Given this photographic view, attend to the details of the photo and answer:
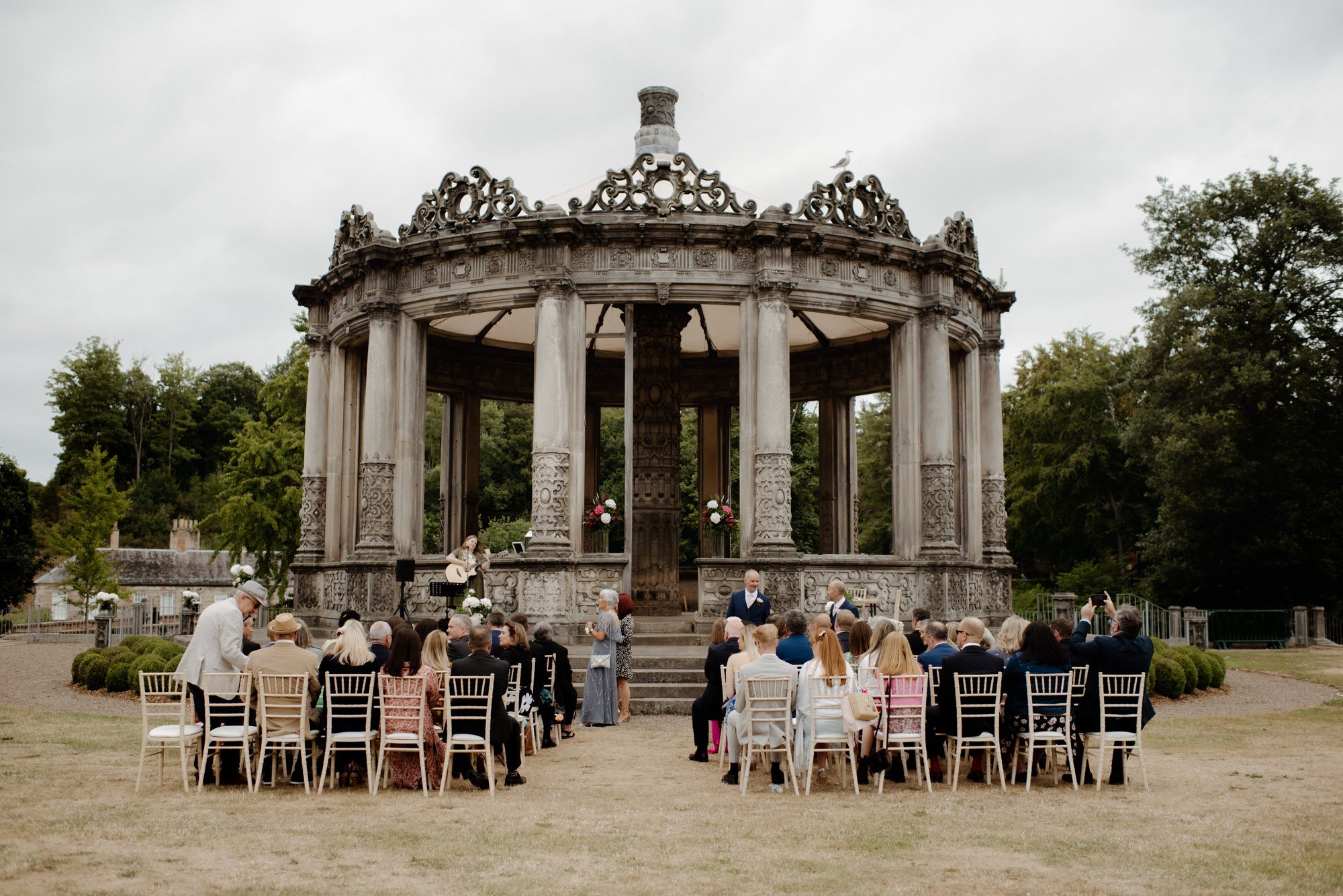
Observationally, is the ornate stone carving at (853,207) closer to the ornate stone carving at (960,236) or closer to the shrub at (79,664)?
the ornate stone carving at (960,236)

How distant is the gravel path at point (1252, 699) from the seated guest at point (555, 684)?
8.21m

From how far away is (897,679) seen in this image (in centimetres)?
1030

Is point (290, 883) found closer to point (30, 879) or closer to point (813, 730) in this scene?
point (30, 879)

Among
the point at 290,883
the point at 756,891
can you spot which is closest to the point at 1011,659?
the point at 756,891

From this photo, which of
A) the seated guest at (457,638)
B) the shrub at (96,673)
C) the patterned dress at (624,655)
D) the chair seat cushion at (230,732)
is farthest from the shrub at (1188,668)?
the shrub at (96,673)

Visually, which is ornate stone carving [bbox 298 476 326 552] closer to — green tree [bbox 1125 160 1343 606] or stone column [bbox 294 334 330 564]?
stone column [bbox 294 334 330 564]

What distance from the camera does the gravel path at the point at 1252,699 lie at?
16.8 meters

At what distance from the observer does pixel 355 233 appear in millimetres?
22625

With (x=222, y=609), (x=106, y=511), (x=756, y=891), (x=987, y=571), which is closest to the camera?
(x=756, y=891)

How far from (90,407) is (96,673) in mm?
57009

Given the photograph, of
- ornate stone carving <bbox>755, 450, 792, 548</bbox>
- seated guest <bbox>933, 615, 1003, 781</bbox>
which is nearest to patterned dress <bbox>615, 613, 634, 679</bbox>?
ornate stone carving <bbox>755, 450, 792, 548</bbox>

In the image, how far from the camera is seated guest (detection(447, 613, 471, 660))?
37.8 feet

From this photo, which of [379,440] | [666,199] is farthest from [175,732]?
[666,199]

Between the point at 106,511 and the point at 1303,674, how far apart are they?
3628 centimetres
